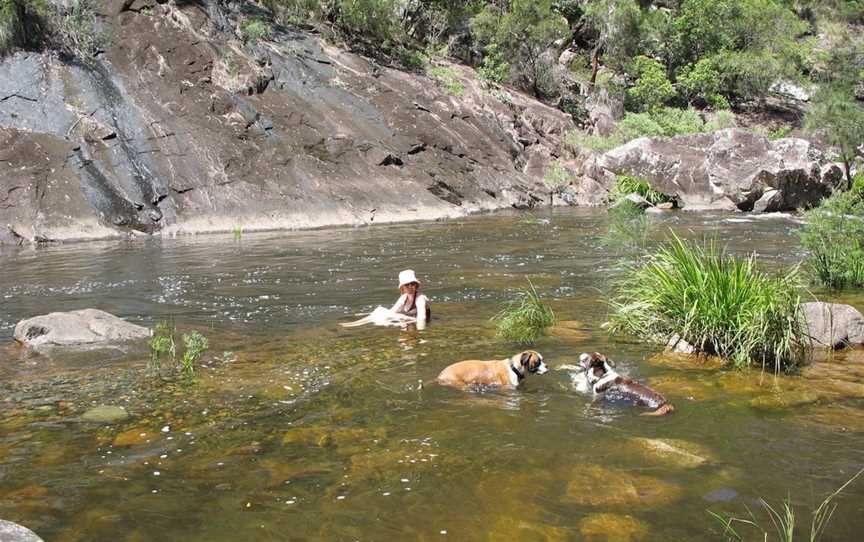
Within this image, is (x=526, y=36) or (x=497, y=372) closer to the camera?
(x=497, y=372)

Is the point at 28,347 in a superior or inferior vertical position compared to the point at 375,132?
inferior

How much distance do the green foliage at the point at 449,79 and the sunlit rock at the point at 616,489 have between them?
1174 inches

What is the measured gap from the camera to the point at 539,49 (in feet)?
130

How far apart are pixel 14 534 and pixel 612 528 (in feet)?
10.4

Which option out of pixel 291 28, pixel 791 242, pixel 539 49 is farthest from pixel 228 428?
pixel 539 49

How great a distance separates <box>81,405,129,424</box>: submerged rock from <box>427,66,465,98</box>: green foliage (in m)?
28.6

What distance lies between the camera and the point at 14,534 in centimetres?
374

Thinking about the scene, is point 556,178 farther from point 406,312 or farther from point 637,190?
point 406,312

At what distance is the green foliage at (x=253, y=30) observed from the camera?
28.7m

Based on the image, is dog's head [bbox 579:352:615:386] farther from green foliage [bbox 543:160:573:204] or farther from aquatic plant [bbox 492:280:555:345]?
green foliage [bbox 543:160:573:204]

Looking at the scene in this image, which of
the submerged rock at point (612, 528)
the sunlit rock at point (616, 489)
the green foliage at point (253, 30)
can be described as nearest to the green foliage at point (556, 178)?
the green foliage at point (253, 30)

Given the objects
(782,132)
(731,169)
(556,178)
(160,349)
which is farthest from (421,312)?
(782,132)

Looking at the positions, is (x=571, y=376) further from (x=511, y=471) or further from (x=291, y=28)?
(x=291, y=28)

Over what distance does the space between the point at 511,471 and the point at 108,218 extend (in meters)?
18.4
